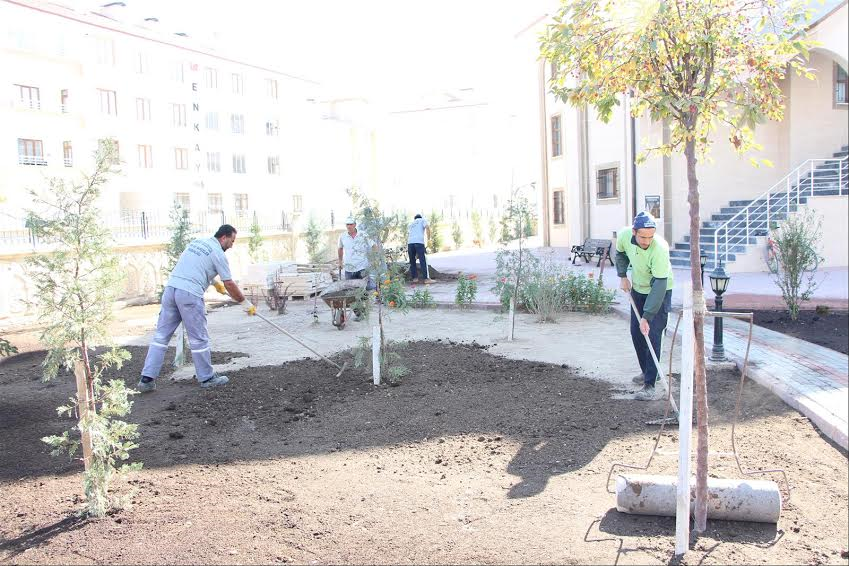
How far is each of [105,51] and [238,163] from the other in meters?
9.71

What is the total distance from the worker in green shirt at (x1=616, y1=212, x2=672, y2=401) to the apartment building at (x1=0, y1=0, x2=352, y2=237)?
14.9m

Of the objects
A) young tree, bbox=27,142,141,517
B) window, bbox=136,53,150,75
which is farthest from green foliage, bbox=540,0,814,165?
window, bbox=136,53,150,75

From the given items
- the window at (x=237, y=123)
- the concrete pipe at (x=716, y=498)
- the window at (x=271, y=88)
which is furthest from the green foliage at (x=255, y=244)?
the window at (x=271, y=88)

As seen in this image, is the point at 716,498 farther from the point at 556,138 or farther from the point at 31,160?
the point at 31,160

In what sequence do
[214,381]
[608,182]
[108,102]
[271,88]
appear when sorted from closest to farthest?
[214,381], [608,182], [108,102], [271,88]

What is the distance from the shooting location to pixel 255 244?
1927 centimetres

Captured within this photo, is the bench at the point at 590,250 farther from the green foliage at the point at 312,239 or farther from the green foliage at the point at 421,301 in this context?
the green foliage at the point at 421,301

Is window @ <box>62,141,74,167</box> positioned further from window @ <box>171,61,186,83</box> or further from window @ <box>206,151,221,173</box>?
window @ <box>206,151,221,173</box>

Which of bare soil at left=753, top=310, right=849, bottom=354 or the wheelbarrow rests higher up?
the wheelbarrow

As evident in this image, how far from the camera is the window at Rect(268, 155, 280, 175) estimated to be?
4356 centimetres

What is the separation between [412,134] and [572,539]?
155 ft

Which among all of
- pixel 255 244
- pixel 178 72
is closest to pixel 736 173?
pixel 255 244

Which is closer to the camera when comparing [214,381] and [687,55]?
[687,55]

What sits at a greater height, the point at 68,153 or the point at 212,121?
the point at 212,121
